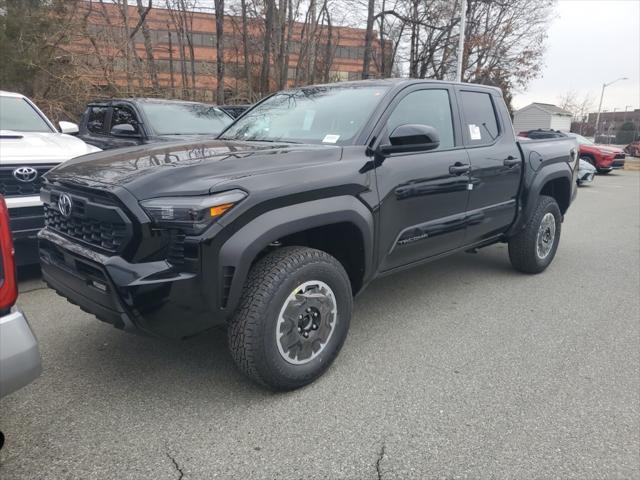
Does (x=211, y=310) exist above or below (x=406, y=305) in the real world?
above

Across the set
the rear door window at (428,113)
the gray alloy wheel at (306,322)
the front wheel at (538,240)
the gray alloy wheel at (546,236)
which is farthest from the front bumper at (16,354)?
the gray alloy wheel at (546,236)

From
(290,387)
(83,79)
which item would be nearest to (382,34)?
(83,79)

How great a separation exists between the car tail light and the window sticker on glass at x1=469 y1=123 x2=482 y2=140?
3509mm

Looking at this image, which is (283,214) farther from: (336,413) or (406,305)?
(406,305)

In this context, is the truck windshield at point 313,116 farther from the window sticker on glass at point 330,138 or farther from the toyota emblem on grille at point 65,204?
the toyota emblem on grille at point 65,204

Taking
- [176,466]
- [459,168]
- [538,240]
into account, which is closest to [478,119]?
[459,168]

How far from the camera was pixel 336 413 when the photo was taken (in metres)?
2.62

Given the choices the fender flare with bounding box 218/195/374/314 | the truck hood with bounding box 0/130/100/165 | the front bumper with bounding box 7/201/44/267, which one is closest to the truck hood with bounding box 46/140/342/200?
the fender flare with bounding box 218/195/374/314

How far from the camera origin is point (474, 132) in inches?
164

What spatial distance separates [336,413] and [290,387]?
314 millimetres

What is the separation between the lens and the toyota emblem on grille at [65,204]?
8.72 ft

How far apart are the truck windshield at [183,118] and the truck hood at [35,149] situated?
3.74 feet

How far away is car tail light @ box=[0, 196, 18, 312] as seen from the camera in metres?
1.81

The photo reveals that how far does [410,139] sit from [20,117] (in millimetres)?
5136
